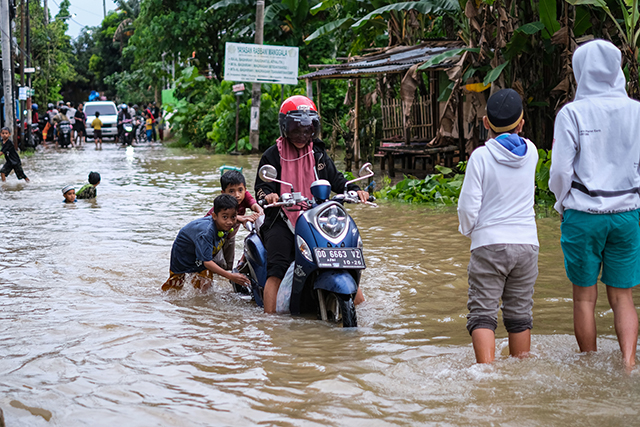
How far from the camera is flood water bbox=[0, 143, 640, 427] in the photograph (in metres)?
3.56

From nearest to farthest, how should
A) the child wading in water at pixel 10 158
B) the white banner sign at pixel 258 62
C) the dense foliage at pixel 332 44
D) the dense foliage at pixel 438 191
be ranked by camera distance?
the dense foliage at pixel 438 191
the dense foliage at pixel 332 44
the child wading in water at pixel 10 158
the white banner sign at pixel 258 62

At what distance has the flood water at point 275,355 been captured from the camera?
11.7ft

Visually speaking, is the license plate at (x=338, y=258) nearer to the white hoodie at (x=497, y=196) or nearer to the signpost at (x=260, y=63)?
the white hoodie at (x=497, y=196)

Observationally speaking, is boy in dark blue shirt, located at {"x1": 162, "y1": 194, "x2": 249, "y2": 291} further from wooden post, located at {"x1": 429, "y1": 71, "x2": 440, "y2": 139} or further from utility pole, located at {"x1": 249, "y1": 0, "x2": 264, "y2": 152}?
utility pole, located at {"x1": 249, "y1": 0, "x2": 264, "y2": 152}

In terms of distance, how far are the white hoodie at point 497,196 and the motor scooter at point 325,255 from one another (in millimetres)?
1096

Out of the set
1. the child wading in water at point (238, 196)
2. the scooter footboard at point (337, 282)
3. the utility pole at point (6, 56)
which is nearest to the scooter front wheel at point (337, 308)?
the scooter footboard at point (337, 282)

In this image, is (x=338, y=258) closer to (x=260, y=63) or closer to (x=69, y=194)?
(x=69, y=194)

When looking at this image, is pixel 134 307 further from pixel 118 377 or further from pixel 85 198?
pixel 85 198

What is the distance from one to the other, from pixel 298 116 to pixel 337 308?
56.5 inches

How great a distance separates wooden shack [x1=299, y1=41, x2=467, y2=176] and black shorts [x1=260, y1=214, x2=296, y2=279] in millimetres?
8824

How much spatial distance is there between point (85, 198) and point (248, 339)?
367 inches

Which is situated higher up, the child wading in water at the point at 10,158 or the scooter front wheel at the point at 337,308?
the child wading in water at the point at 10,158

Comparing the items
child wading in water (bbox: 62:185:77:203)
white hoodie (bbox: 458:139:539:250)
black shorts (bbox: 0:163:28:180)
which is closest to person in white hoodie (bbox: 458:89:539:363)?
white hoodie (bbox: 458:139:539:250)

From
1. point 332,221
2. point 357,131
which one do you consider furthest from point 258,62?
point 332,221
